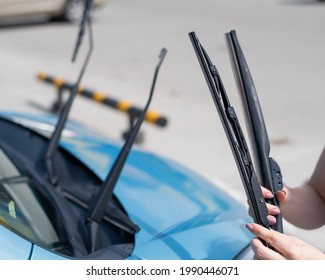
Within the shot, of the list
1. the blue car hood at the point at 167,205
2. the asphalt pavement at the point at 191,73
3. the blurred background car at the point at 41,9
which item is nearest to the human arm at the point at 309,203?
the blue car hood at the point at 167,205

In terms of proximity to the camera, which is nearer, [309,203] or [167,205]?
[309,203]

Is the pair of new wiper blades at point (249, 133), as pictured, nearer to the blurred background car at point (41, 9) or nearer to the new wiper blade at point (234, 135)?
the new wiper blade at point (234, 135)

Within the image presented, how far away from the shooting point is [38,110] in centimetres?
735

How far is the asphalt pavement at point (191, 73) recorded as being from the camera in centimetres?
601

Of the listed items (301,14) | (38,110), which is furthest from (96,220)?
(301,14)

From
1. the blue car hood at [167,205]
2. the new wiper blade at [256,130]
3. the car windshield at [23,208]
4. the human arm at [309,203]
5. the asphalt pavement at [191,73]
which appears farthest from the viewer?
the asphalt pavement at [191,73]

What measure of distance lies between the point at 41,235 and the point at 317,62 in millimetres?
7857

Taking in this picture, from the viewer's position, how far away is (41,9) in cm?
1333

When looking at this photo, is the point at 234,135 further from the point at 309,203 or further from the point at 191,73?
the point at 191,73

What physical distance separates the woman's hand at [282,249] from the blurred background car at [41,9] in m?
11.6

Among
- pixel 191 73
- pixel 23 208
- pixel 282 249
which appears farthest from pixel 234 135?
pixel 191 73

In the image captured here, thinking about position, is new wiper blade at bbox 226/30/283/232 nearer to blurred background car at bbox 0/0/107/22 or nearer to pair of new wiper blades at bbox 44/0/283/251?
pair of new wiper blades at bbox 44/0/283/251

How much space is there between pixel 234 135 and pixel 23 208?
0.95m

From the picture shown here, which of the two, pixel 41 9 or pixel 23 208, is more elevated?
pixel 41 9
